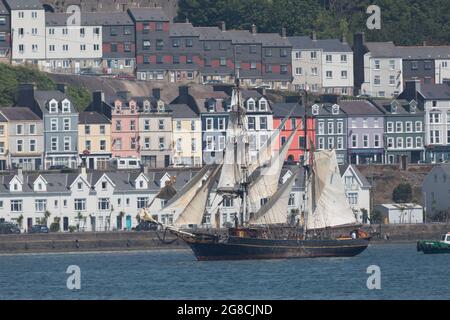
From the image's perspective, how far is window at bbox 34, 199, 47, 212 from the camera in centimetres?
10350

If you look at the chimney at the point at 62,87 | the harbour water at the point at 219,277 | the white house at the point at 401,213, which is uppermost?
the chimney at the point at 62,87

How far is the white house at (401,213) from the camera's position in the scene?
10881cm

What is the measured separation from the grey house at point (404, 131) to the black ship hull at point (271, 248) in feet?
129

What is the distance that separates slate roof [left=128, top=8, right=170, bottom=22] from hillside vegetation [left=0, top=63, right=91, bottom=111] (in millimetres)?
11041

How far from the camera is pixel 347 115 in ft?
417

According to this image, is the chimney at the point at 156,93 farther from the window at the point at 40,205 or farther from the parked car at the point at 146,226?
the parked car at the point at 146,226

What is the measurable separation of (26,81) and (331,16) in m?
35.3

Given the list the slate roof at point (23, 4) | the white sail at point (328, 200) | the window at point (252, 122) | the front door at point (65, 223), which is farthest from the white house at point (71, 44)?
the white sail at point (328, 200)

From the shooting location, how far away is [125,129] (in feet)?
400

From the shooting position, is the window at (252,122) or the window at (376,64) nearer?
the window at (252,122)
